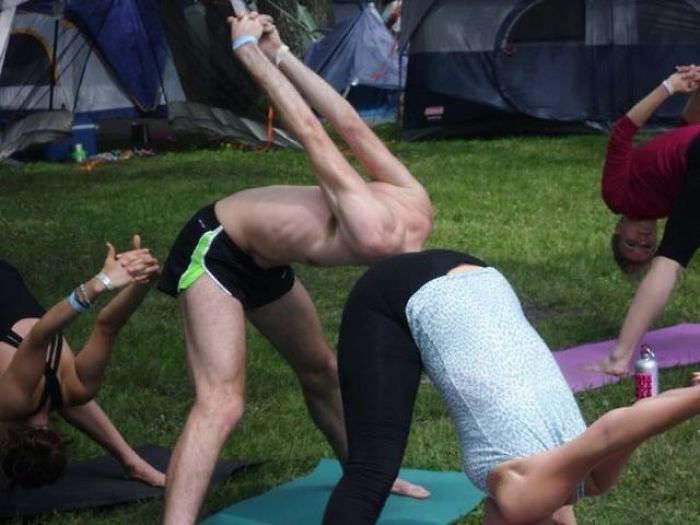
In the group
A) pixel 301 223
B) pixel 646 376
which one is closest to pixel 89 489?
pixel 301 223

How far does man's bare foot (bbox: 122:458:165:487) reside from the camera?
17.7 ft

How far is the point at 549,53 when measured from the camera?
1628cm

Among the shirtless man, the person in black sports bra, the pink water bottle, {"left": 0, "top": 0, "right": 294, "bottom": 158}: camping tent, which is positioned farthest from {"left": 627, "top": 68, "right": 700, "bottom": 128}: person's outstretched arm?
{"left": 0, "top": 0, "right": 294, "bottom": 158}: camping tent

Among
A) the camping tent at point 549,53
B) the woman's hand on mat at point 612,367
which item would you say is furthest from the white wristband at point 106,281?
the camping tent at point 549,53

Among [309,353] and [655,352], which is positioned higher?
[309,353]

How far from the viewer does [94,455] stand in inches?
231

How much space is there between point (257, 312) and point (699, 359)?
288cm

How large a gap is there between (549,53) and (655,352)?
9.61 metres

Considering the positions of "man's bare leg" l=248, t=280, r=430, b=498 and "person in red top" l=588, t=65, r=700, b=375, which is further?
"person in red top" l=588, t=65, r=700, b=375

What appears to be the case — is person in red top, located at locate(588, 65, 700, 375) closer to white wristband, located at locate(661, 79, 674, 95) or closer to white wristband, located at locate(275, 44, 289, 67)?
white wristband, located at locate(661, 79, 674, 95)

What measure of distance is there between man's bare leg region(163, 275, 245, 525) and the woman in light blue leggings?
22.6 inches

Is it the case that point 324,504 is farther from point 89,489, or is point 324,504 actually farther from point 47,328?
point 47,328

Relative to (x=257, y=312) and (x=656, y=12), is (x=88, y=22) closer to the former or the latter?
(x=656, y=12)

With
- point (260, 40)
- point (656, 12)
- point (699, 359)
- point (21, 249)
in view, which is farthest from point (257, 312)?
point (656, 12)
